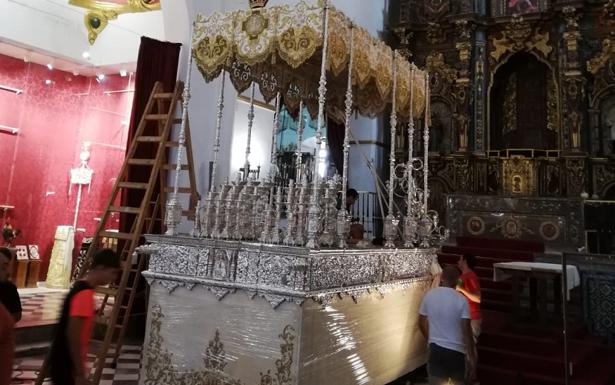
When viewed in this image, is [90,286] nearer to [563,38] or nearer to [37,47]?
[37,47]

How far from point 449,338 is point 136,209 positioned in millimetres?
3594

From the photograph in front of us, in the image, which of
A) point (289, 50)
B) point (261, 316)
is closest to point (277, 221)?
point (261, 316)

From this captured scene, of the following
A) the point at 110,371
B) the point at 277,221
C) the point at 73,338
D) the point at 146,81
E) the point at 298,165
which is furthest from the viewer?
the point at 146,81

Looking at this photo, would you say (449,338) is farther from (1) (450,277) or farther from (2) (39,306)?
(2) (39,306)

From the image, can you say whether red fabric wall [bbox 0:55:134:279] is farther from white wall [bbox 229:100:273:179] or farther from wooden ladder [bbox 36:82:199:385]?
wooden ladder [bbox 36:82:199:385]

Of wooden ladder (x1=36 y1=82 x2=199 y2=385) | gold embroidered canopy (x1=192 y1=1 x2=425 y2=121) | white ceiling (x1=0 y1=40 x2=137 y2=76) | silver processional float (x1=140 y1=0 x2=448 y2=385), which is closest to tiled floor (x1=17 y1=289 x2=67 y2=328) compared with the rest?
wooden ladder (x1=36 y1=82 x2=199 y2=385)

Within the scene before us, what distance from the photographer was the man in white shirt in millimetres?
3588

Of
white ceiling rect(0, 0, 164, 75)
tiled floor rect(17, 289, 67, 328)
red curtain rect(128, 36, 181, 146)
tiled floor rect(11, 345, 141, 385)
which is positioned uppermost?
white ceiling rect(0, 0, 164, 75)

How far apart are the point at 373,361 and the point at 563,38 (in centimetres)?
1010

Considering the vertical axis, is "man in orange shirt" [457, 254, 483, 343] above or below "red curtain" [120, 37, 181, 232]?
below

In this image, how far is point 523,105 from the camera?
493 inches

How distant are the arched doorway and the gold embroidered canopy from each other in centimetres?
721

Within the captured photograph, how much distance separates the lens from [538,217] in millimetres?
9516

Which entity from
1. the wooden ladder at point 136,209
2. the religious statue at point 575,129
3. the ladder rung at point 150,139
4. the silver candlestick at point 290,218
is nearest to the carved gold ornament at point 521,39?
the religious statue at point 575,129
